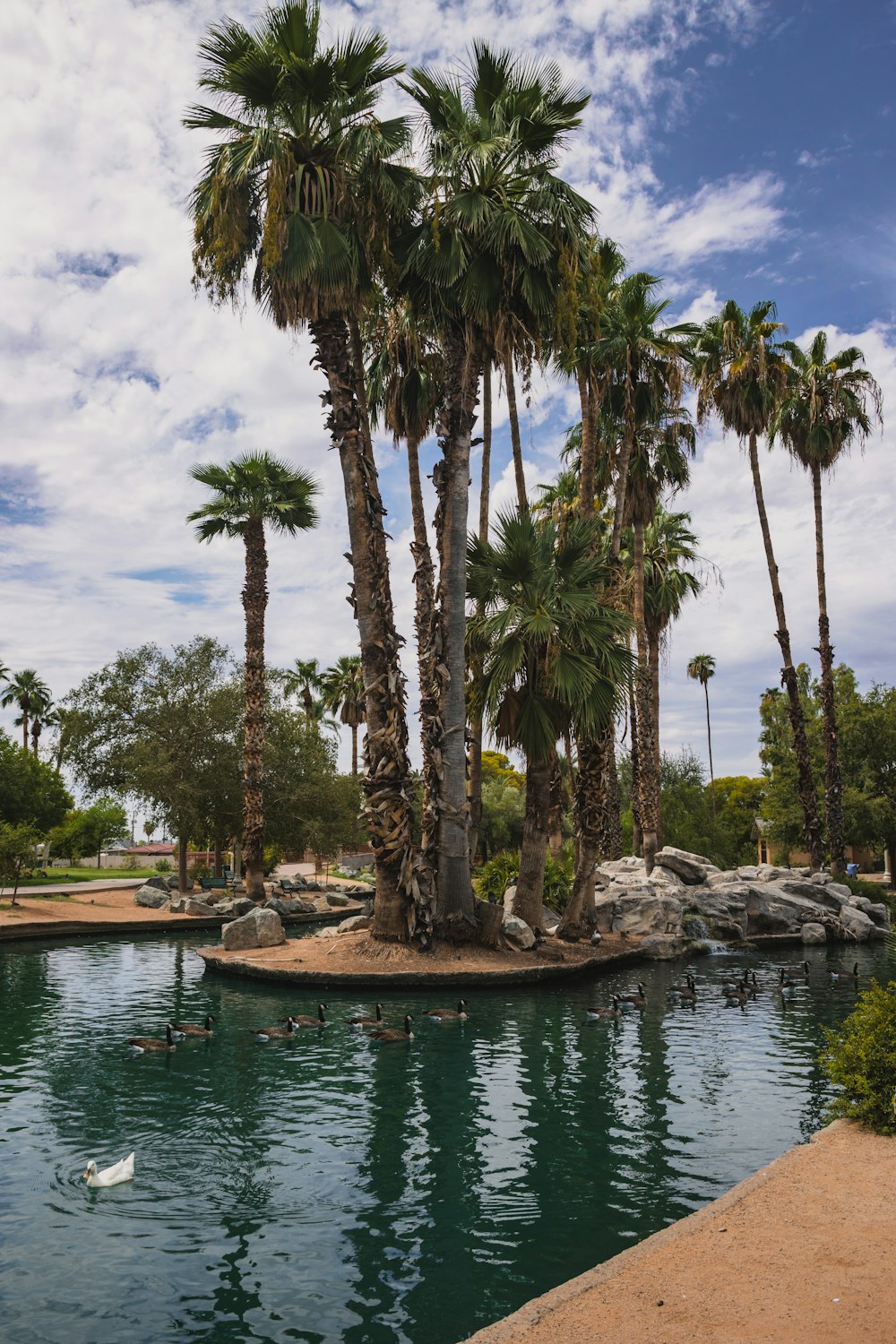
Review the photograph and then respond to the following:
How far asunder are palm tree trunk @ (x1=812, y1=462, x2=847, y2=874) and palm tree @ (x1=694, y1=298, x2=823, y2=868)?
1.34 metres

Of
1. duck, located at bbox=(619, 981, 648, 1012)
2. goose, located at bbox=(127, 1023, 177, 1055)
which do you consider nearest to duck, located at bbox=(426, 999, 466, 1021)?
duck, located at bbox=(619, 981, 648, 1012)

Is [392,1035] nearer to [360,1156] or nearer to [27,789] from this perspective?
[360,1156]

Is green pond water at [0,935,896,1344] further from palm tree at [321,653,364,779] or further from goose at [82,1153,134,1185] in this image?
palm tree at [321,653,364,779]

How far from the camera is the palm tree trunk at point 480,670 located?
82.8ft

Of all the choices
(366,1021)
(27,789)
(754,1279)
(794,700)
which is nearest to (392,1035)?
(366,1021)

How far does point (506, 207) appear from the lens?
22172 mm

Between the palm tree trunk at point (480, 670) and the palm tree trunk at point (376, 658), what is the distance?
3.21 metres

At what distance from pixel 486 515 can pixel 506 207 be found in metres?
9.21

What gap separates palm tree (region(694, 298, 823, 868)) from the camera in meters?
36.9

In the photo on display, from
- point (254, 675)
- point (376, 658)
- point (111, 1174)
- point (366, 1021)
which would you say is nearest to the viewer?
point (111, 1174)

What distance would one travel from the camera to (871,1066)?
885cm

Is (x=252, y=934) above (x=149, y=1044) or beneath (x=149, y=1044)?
above

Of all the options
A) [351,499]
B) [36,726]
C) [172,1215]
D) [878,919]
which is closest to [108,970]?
[351,499]

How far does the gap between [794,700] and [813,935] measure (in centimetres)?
1009
